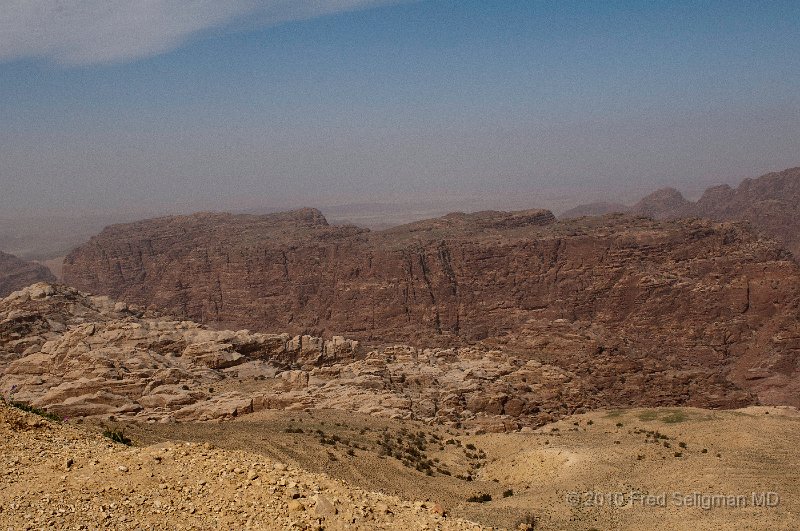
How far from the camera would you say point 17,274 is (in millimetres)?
154875

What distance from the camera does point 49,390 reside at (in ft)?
108

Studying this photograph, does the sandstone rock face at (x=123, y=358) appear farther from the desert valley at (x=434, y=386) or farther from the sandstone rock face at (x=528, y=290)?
the sandstone rock face at (x=528, y=290)

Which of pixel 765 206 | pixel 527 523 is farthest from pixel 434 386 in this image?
pixel 765 206

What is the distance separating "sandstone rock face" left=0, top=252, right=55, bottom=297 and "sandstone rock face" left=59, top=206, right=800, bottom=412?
84.6ft

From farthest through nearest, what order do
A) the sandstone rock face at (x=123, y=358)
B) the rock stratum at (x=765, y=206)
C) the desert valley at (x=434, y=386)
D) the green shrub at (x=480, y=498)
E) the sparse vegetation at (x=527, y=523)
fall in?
the rock stratum at (x=765, y=206) < the sandstone rock face at (x=123, y=358) < the green shrub at (x=480, y=498) < the sparse vegetation at (x=527, y=523) < the desert valley at (x=434, y=386)

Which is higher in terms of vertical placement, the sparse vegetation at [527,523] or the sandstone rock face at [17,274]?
the sparse vegetation at [527,523]

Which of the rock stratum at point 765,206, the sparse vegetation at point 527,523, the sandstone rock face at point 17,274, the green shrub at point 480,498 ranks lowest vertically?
the sandstone rock face at point 17,274

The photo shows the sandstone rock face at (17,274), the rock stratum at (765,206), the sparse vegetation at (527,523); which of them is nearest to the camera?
the sparse vegetation at (527,523)

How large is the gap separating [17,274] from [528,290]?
136 meters

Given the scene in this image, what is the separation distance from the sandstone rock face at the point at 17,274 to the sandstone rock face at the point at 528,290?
2579 centimetres

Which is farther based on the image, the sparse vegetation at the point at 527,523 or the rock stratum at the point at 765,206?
the rock stratum at the point at 765,206

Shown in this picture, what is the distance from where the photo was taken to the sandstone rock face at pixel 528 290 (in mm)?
56812

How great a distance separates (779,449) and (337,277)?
256ft

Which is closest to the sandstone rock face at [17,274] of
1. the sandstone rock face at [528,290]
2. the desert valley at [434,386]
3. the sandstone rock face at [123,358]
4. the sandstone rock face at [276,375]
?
the sandstone rock face at [528,290]
